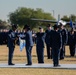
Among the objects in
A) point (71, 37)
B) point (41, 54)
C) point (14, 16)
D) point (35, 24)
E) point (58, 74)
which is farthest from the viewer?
point (14, 16)

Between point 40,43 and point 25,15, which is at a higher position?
point 25,15

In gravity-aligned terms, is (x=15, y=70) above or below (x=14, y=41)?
below

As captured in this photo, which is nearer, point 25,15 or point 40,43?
point 40,43

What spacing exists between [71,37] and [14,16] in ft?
261

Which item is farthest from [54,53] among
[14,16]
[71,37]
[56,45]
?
[14,16]

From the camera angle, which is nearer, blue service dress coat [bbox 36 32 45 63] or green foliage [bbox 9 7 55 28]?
blue service dress coat [bbox 36 32 45 63]

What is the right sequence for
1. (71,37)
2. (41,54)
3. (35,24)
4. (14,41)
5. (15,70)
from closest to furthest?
(15,70), (14,41), (41,54), (71,37), (35,24)

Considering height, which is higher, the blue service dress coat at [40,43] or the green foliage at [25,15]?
the green foliage at [25,15]

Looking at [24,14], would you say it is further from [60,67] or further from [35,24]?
[60,67]

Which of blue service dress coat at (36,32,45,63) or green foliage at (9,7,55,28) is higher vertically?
green foliage at (9,7,55,28)

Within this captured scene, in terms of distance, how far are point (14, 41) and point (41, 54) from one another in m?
1.83

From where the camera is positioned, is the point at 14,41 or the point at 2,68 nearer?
the point at 2,68

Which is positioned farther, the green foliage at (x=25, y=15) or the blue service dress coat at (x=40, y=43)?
the green foliage at (x=25, y=15)

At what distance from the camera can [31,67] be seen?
1709 cm
